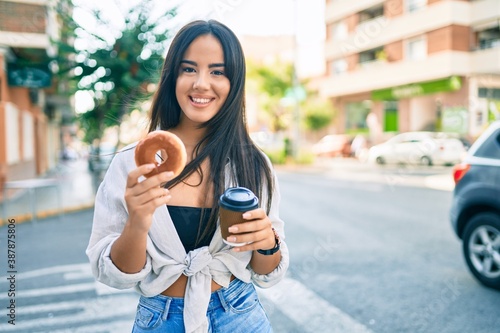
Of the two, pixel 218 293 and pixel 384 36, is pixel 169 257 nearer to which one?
pixel 218 293

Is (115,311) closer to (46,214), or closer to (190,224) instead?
(190,224)

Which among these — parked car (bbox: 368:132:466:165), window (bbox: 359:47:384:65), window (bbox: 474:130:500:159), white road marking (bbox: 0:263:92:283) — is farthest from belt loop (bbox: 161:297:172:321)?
window (bbox: 359:47:384:65)

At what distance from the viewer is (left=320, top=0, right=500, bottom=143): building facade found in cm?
2592

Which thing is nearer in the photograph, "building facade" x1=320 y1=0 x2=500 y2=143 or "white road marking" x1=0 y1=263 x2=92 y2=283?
"white road marking" x1=0 y1=263 x2=92 y2=283

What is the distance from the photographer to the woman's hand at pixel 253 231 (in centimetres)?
136

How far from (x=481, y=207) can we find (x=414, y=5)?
86.3 feet

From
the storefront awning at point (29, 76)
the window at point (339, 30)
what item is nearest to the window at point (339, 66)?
the window at point (339, 30)

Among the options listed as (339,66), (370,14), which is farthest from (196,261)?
(339,66)

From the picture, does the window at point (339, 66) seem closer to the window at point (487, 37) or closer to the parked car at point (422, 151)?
the window at point (487, 37)

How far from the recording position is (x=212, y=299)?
1.60 meters

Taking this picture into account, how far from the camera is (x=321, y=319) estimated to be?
3.92 m

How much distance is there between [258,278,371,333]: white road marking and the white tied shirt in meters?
2.39

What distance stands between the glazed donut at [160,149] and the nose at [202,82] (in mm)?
276

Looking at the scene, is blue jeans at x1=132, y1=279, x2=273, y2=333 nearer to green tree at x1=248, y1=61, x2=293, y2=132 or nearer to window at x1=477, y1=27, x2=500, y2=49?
window at x1=477, y1=27, x2=500, y2=49
